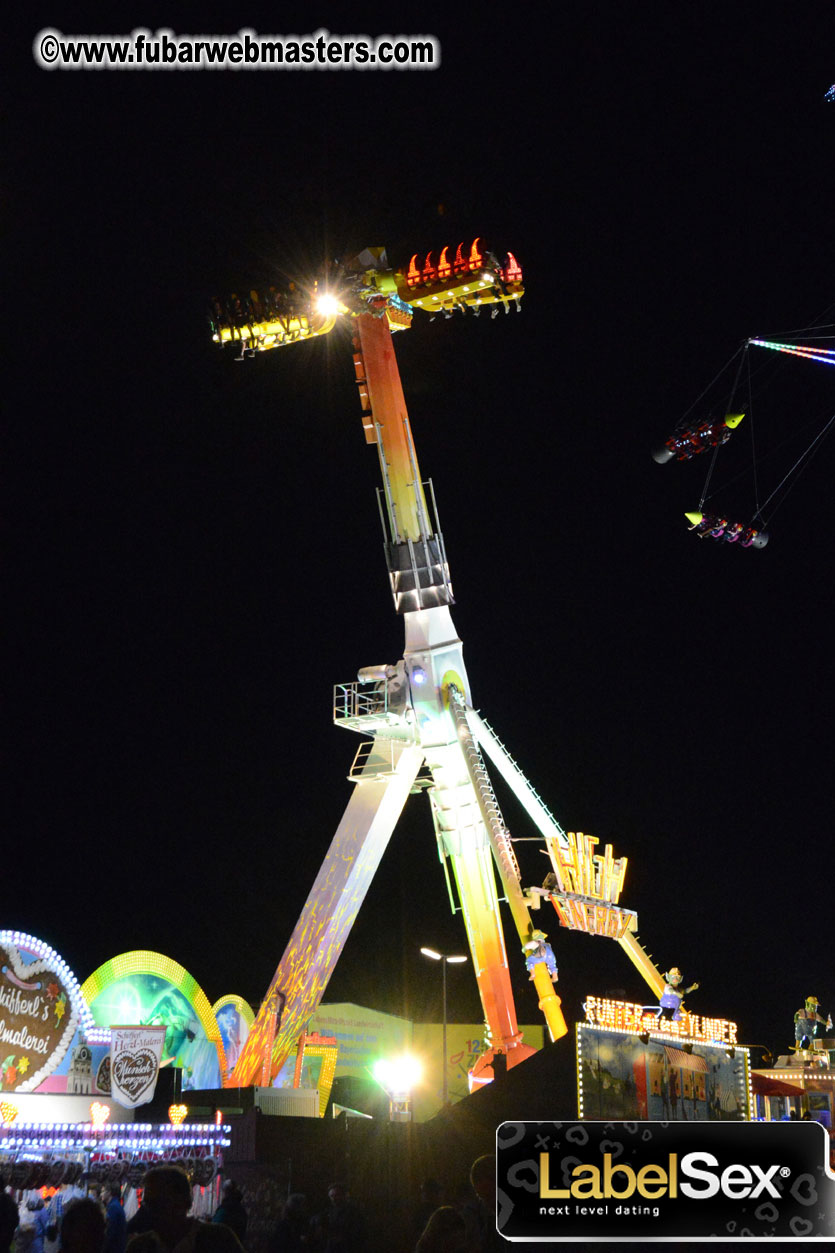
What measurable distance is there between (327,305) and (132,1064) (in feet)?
57.0

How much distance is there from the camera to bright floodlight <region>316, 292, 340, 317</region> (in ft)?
95.9

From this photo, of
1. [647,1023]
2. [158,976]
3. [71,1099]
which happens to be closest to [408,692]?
[158,976]

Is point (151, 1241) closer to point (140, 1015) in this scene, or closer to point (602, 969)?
point (140, 1015)

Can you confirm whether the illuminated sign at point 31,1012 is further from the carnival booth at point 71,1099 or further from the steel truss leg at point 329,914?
the steel truss leg at point 329,914

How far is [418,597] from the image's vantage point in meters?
29.2

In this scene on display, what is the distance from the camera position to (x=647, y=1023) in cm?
2436

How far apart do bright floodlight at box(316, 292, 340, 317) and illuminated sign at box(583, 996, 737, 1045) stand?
16.5m

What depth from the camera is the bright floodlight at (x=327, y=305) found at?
29234 millimetres

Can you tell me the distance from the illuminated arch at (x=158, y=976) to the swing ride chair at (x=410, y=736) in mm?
918

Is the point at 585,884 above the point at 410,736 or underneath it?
underneath

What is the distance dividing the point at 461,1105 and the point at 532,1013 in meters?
25.2

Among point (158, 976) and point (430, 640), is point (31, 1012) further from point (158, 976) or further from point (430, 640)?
point (430, 640)

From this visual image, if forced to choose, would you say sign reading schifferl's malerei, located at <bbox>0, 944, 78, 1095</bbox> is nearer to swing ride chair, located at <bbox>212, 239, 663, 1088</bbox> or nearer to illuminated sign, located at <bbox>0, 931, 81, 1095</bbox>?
illuminated sign, located at <bbox>0, 931, 81, 1095</bbox>

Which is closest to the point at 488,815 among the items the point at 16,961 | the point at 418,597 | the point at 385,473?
the point at 418,597
